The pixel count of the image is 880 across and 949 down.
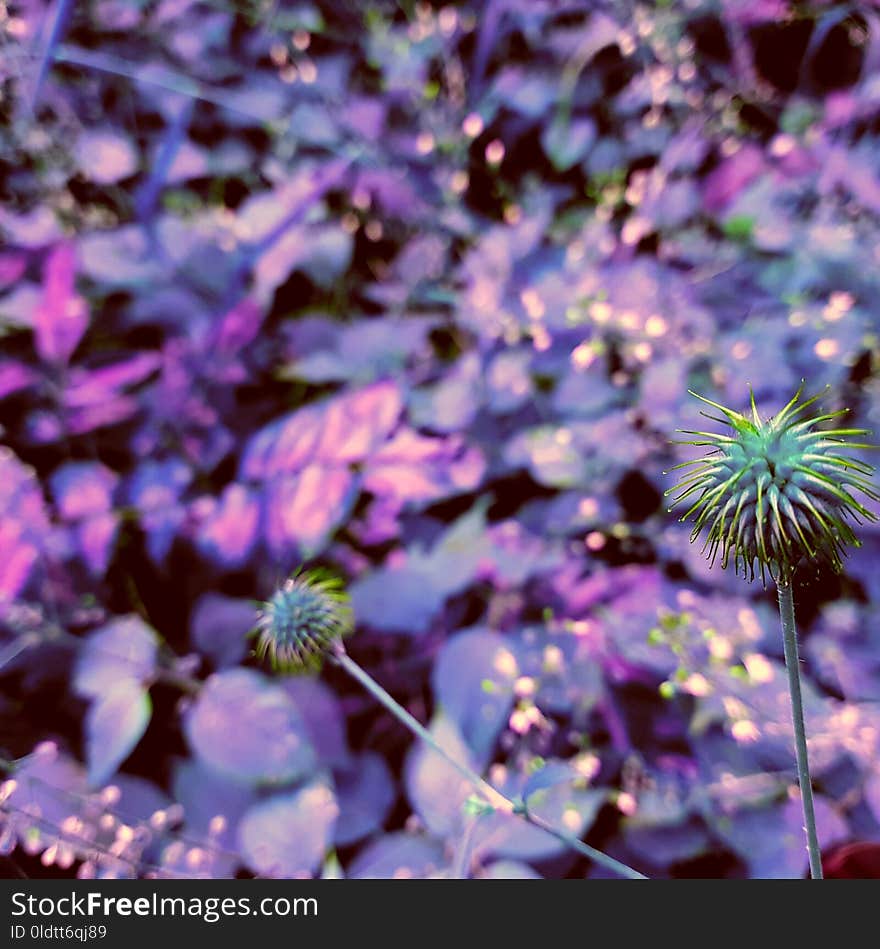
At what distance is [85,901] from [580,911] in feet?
1.32

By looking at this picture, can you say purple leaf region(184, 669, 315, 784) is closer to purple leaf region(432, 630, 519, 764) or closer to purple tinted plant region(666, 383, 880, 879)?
purple leaf region(432, 630, 519, 764)

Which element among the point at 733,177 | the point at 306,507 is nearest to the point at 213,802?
the point at 306,507

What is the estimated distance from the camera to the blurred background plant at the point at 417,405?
0.72 m

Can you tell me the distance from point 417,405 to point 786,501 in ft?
1.98

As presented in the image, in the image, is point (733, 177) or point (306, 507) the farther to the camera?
point (733, 177)

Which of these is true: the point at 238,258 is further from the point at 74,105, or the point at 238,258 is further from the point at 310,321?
the point at 74,105

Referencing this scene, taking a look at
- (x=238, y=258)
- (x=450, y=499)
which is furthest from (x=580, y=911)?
(x=238, y=258)

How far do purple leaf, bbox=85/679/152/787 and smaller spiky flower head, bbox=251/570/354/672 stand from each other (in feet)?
0.46

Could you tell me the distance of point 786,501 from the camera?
38 centimetres

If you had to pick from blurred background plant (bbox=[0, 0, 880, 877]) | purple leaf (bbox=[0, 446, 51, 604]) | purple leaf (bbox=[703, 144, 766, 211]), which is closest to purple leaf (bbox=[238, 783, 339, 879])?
blurred background plant (bbox=[0, 0, 880, 877])

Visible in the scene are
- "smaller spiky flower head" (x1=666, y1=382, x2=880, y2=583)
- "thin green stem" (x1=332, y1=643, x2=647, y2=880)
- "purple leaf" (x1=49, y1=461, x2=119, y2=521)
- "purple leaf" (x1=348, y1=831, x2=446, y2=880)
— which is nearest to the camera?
Result: "smaller spiky flower head" (x1=666, y1=382, x2=880, y2=583)

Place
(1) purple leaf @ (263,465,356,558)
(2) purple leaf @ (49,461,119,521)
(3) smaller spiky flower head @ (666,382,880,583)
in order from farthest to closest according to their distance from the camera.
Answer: (2) purple leaf @ (49,461,119,521) < (1) purple leaf @ (263,465,356,558) < (3) smaller spiky flower head @ (666,382,880,583)

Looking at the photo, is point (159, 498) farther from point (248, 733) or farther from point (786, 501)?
point (786, 501)

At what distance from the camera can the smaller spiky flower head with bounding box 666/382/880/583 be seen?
38cm
